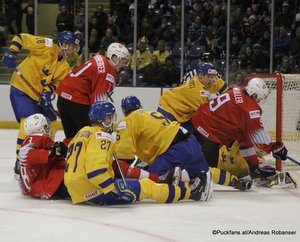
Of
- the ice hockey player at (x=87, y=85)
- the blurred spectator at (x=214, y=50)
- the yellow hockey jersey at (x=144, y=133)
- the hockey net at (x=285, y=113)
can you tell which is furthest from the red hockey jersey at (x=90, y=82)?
the blurred spectator at (x=214, y=50)

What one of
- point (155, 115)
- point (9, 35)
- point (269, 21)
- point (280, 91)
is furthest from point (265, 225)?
point (9, 35)

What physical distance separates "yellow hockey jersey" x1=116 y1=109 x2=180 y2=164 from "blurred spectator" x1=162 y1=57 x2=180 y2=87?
4785 mm

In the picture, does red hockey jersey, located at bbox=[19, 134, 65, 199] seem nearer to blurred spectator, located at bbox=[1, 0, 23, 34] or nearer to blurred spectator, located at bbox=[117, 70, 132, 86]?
blurred spectator, located at bbox=[117, 70, 132, 86]

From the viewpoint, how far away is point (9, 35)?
10.5 m

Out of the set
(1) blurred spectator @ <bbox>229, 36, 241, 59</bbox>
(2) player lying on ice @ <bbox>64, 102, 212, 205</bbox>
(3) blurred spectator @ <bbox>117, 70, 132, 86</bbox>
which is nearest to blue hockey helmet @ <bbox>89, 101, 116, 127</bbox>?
(2) player lying on ice @ <bbox>64, 102, 212, 205</bbox>

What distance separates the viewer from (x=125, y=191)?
14.6 feet

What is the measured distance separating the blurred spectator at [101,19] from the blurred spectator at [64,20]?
0.37 meters

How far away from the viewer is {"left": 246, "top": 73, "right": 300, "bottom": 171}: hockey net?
243 inches

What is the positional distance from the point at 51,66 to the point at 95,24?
4.54 m

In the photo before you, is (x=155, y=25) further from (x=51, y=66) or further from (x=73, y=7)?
(x=51, y=66)

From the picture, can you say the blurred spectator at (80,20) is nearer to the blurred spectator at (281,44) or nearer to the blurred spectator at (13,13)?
the blurred spectator at (13,13)

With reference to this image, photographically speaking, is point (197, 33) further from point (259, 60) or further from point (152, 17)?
point (259, 60)

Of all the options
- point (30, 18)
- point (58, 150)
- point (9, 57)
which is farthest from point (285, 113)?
point (30, 18)

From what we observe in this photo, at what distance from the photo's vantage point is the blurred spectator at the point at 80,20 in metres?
10.4
